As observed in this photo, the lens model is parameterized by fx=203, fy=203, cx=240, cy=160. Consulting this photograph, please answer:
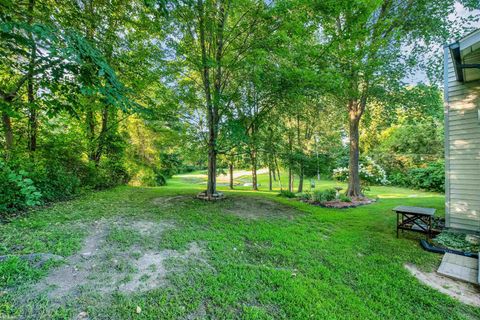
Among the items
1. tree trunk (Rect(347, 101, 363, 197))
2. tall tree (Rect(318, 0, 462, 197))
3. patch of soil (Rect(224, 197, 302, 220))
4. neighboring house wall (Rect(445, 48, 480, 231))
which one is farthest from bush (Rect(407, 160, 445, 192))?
patch of soil (Rect(224, 197, 302, 220))

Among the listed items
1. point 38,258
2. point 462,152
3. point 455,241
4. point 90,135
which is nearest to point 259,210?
point 455,241

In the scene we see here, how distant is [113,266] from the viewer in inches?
104

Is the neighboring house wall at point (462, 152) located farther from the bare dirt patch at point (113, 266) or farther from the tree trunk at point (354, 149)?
the bare dirt patch at point (113, 266)

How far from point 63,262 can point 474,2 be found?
12.2 meters

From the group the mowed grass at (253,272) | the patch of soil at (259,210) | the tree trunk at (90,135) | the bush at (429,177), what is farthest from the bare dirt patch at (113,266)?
the bush at (429,177)

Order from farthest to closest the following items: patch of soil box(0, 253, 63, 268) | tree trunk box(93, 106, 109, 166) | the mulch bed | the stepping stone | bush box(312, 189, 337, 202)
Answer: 1. tree trunk box(93, 106, 109, 166)
2. bush box(312, 189, 337, 202)
3. the mulch bed
4. the stepping stone
5. patch of soil box(0, 253, 63, 268)

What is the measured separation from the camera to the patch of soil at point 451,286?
2.49 meters

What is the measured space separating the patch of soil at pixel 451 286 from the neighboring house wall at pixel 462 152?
2520 millimetres

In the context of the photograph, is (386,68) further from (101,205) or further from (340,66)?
(101,205)

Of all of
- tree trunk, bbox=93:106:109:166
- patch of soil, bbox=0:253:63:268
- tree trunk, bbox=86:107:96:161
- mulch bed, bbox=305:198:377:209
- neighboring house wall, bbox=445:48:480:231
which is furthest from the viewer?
tree trunk, bbox=93:106:109:166

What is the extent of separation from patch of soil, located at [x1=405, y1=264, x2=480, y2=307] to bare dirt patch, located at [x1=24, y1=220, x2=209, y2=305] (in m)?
3.12

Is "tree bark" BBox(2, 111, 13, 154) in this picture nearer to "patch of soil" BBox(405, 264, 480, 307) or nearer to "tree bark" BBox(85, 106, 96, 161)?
"tree bark" BBox(85, 106, 96, 161)

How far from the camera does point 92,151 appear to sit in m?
8.11

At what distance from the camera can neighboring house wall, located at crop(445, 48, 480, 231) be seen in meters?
4.36
